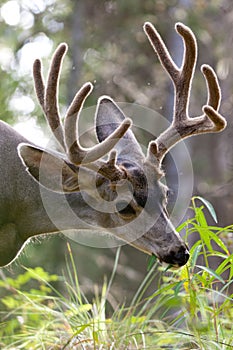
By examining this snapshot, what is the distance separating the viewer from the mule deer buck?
571 centimetres

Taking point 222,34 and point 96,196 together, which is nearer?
point 96,196

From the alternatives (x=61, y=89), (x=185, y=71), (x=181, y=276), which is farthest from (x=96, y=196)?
(x=61, y=89)

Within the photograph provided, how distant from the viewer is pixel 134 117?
13.9 m

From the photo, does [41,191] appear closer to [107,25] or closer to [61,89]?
[61,89]

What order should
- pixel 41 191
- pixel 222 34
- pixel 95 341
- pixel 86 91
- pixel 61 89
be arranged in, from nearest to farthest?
pixel 86 91
pixel 95 341
pixel 41 191
pixel 61 89
pixel 222 34

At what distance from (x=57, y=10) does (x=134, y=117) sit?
2437 millimetres

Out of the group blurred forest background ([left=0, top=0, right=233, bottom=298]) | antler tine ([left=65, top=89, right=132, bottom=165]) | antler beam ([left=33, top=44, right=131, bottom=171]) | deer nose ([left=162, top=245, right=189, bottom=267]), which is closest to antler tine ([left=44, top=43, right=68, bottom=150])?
antler beam ([left=33, top=44, right=131, bottom=171])

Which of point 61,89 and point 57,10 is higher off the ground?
point 57,10

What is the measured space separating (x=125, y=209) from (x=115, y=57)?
897 cm

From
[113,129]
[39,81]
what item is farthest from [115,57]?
[39,81]

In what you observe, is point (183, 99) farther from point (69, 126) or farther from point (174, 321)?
point (174, 321)

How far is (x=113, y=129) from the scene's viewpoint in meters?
6.80

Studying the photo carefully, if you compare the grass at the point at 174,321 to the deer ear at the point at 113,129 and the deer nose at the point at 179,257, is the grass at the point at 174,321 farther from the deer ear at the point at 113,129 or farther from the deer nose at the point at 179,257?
the deer ear at the point at 113,129

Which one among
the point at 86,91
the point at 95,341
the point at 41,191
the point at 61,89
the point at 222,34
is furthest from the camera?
the point at 222,34
